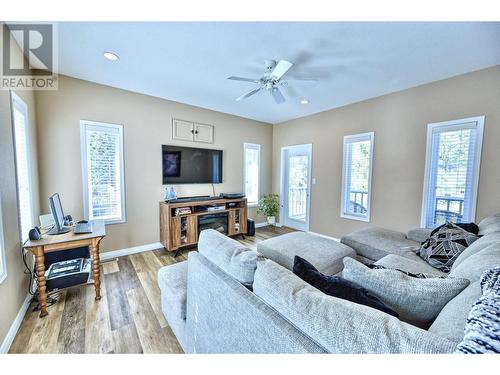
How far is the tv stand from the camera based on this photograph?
3.18 m

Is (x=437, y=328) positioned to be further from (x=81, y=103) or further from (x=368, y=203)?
(x=81, y=103)

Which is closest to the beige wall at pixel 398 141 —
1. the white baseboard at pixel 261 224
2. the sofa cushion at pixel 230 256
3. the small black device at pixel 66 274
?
the white baseboard at pixel 261 224

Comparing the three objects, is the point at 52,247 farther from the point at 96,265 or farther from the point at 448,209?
the point at 448,209

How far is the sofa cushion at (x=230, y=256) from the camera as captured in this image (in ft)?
3.49

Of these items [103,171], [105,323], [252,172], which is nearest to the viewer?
[105,323]

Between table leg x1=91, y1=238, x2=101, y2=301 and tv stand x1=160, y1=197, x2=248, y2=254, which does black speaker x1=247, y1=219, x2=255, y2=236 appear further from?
table leg x1=91, y1=238, x2=101, y2=301

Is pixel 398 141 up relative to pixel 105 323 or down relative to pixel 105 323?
up

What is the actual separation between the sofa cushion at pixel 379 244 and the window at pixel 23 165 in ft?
11.5

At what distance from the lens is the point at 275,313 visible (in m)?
0.80

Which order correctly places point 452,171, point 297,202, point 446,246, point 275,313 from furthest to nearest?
point 297,202 < point 452,171 < point 446,246 < point 275,313

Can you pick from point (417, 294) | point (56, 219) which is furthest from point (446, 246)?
point (56, 219)

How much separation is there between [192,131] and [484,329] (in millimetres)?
3898

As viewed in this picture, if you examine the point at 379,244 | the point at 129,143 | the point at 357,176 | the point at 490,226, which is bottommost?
the point at 379,244

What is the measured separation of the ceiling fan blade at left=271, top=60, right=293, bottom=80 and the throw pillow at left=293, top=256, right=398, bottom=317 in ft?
5.93
